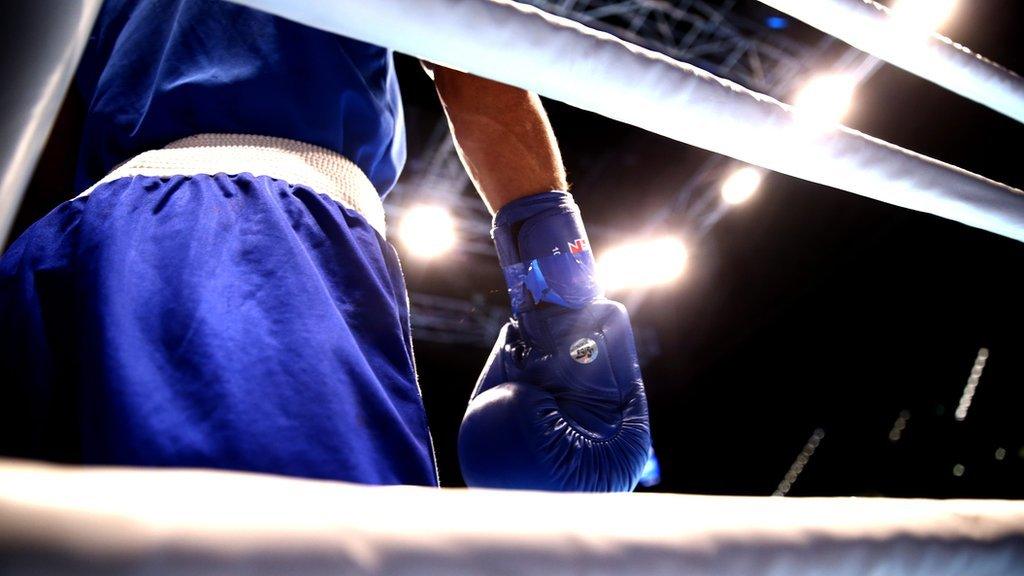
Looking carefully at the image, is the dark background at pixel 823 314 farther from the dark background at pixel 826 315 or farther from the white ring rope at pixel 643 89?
the white ring rope at pixel 643 89

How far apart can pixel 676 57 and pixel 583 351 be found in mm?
3728

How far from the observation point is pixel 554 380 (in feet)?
1.99

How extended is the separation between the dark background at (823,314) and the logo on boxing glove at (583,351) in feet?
11.2

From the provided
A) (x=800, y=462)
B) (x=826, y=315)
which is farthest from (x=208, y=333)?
(x=800, y=462)

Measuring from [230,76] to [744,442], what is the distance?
7886 mm

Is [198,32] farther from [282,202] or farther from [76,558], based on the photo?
[76,558]

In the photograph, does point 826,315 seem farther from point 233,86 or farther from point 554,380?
point 233,86

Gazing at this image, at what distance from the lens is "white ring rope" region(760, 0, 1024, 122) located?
0.64 meters

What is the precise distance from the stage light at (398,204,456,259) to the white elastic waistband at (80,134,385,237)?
14.0ft

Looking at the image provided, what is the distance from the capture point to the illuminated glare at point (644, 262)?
5504 mm

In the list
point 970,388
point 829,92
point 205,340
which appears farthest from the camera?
point 970,388

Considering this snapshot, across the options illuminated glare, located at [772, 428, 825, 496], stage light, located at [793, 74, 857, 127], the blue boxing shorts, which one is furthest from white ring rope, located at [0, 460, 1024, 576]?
illuminated glare, located at [772, 428, 825, 496]

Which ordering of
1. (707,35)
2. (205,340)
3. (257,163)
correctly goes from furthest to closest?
(707,35)
(257,163)
(205,340)

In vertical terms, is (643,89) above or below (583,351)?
above
